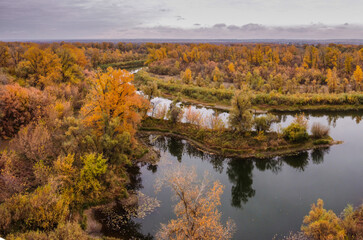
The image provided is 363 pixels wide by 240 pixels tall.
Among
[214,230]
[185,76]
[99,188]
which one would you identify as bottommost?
[214,230]

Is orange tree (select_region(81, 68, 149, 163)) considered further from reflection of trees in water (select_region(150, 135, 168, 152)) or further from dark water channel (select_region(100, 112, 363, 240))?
reflection of trees in water (select_region(150, 135, 168, 152))

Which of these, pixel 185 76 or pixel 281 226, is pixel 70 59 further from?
pixel 281 226

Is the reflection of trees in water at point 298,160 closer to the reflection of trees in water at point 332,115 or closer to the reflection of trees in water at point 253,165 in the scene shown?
the reflection of trees in water at point 253,165

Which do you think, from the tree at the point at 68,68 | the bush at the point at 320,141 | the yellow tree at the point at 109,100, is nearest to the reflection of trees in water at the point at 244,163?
the bush at the point at 320,141

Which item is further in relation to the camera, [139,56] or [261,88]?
[139,56]

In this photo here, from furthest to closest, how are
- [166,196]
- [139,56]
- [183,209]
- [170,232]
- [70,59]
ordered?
[139,56], [70,59], [166,196], [183,209], [170,232]

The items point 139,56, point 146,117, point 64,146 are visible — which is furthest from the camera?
point 139,56

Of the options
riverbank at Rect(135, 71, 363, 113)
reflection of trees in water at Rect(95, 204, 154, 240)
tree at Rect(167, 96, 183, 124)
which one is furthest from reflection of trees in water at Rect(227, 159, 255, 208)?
riverbank at Rect(135, 71, 363, 113)

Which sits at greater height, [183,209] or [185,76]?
[185,76]

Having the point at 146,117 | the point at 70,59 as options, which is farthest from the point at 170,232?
the point at 70,59
